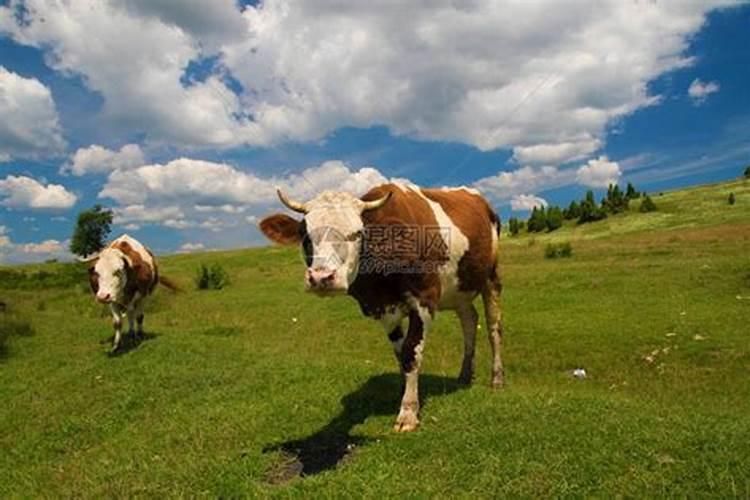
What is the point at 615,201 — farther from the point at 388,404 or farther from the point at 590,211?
the point at 388,404

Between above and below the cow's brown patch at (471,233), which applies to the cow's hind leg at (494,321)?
below

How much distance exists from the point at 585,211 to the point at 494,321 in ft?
196

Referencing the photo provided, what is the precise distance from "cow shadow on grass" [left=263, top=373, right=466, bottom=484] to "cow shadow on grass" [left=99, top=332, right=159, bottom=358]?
855 centimetres

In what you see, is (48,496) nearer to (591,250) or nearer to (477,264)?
(477,264)

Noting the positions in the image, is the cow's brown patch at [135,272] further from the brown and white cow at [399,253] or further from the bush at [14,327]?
the brown and white cow at [399,253]

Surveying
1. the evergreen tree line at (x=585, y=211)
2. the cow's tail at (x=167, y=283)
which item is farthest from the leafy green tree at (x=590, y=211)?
the cow's tail at (x=167, y=283)

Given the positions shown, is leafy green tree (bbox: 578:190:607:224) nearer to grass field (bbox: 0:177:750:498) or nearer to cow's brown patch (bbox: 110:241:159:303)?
grass field (bbox: 0:177:750:498)

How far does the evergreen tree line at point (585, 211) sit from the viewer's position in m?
66.4

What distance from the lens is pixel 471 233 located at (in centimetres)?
1030

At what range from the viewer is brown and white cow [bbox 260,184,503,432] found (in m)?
7.59

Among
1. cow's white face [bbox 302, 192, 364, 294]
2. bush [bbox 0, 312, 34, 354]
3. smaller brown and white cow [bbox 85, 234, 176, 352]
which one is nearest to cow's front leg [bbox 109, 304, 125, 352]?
smaller brown and white cow [bbox 85, 234, 176, 352]

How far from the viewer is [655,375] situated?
44.4 feet

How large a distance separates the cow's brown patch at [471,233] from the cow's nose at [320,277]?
325cm

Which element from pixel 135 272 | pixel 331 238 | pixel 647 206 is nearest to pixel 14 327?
pixel 135 272
